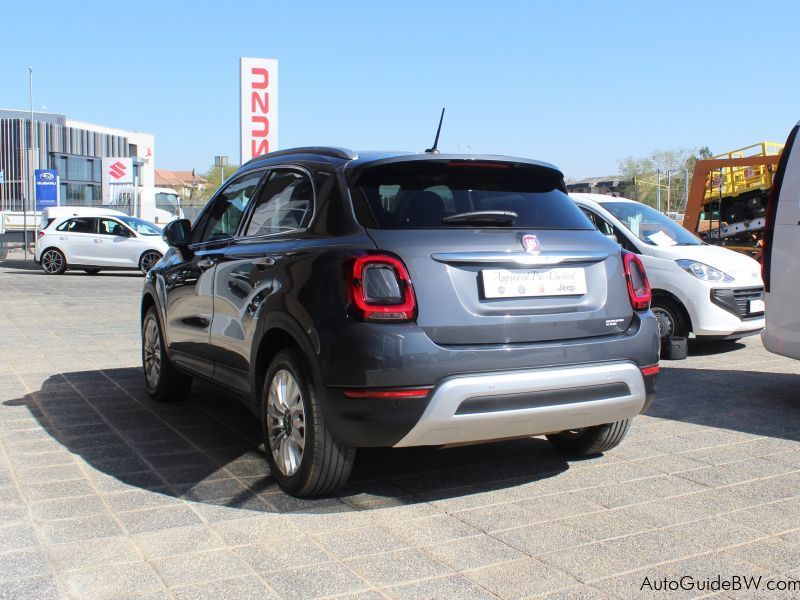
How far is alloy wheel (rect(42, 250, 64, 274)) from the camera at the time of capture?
23.8 metres

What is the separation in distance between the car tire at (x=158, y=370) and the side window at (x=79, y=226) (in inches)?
721

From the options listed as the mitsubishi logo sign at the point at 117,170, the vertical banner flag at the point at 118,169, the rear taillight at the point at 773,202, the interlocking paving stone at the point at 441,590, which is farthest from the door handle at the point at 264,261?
the mitsubishi logo sign at the point at 117,170

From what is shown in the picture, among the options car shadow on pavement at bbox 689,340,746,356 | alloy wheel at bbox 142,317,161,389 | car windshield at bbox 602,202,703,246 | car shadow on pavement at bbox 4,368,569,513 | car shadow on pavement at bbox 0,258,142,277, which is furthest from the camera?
car shadow on pavement at bbox 0,258,142,277

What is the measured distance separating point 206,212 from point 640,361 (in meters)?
3.16

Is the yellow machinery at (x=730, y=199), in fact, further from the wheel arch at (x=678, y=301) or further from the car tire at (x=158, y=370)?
the car tire at (x=158, y=370)

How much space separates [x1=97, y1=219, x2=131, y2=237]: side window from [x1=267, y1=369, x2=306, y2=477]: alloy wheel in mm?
20562

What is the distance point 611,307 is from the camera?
4336 mm

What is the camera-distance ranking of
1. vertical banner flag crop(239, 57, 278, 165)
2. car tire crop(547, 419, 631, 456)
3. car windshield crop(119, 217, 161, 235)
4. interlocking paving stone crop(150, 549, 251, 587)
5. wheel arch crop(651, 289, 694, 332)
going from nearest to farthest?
interlocking paving stone crop(150, 549, 251, 587) < car tire crop(547, 419, 631, 456) < wheel arch crop(651, 289, 694, 332) < vertical banner flag crop(239, 57, 278, 165) < car windshield crop(119, 217, 161, 235)

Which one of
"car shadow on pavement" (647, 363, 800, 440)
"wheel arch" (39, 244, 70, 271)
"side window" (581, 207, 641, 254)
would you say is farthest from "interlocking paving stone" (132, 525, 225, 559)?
"wheel arch" (39, 244, 70, 271)

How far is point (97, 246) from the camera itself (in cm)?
2381

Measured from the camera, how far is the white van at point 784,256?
6.32 meters

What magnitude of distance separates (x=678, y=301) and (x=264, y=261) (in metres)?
5.97

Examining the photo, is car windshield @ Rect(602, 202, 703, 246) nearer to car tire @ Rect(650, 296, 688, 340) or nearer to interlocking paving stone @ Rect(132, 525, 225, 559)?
car tire @ Rect(650, 296, 688, 340)

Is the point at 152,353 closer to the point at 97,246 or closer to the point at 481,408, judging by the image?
the point at 481,408
